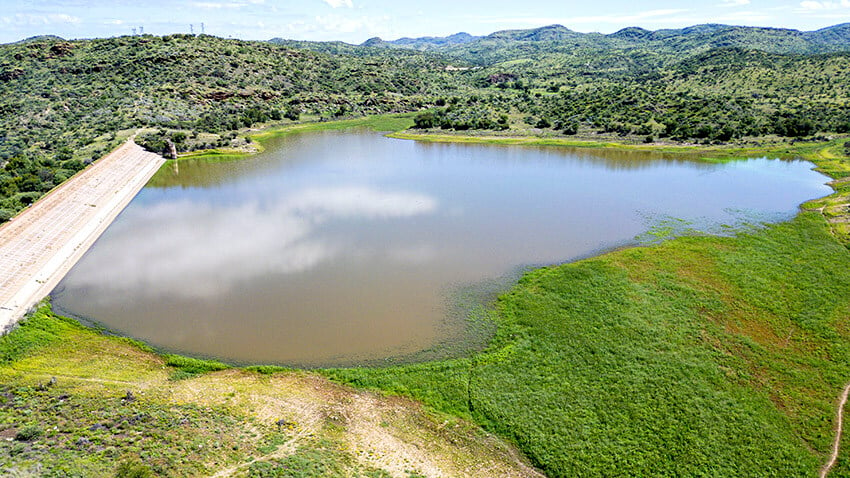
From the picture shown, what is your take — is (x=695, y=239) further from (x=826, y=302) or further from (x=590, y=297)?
(x=590, y=297)

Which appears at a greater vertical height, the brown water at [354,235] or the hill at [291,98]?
the hill at [291,98]

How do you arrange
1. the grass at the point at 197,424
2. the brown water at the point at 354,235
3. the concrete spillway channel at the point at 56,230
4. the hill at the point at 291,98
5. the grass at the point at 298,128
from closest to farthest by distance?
1. the grass at the point at 197,424
2. the brown water at the point at 354,235
3. the concrete spillway channel at the point at 56,230
4. the grass at the point at 298,128
5. the hill at the point at 291,98

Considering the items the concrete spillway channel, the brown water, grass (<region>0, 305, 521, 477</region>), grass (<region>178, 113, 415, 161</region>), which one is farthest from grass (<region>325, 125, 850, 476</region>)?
grass (<region>178, 113, 415, 161</region>)

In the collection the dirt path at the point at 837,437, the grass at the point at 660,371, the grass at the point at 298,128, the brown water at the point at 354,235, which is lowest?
the dirt path at the point at 837,437

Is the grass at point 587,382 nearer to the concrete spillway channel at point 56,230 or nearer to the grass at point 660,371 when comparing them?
the grass at point 660,371

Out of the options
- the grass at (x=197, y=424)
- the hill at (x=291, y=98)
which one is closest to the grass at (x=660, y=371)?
the grass at (x=197, y=424)

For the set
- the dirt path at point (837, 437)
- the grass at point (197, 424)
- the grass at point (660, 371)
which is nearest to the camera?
the grass at point (197, 424)

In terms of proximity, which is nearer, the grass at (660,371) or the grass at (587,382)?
the grass at (587,382)
